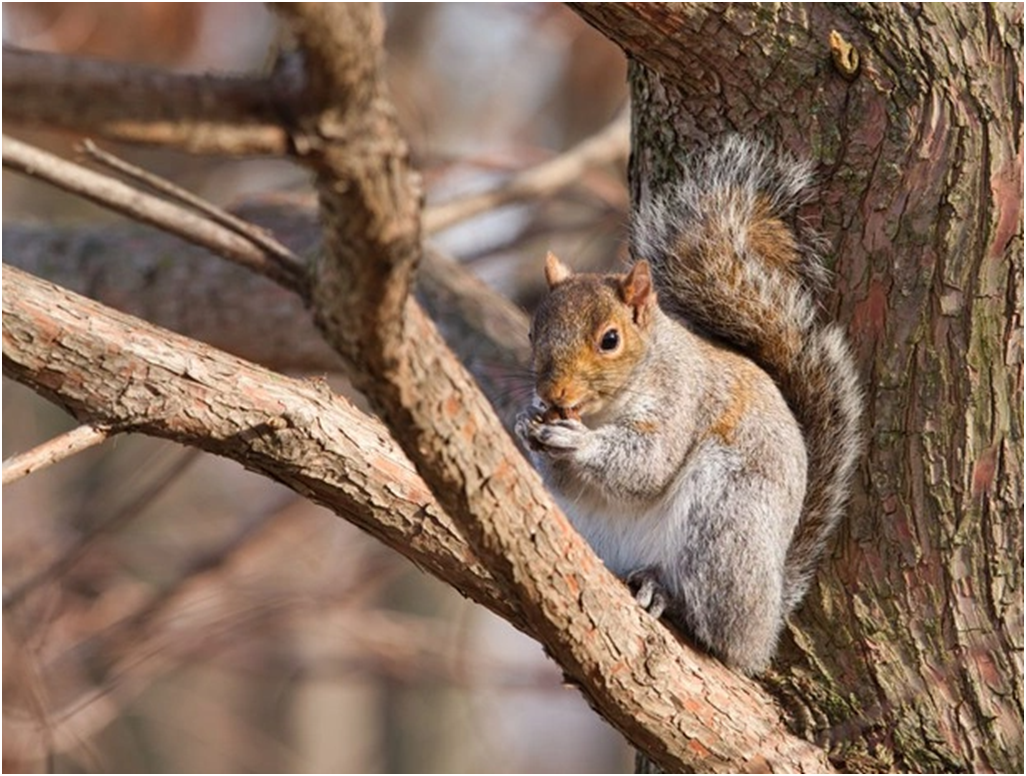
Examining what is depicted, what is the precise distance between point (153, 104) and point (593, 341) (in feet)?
4.99

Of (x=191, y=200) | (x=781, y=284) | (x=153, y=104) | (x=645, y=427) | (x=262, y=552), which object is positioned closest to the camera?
(x=153, y=104)

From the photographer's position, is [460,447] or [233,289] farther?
[233,289]

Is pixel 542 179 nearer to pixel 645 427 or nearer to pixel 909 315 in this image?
pixel 645 427

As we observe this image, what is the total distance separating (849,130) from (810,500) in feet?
1.71

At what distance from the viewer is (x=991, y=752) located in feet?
6.99

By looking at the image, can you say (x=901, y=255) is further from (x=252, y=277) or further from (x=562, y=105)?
(x=562, y=105)

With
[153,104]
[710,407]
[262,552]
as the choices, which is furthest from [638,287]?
[262,552]

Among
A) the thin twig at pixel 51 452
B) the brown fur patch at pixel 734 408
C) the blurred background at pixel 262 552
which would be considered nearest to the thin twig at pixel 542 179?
the blurred background at pixel 262 552

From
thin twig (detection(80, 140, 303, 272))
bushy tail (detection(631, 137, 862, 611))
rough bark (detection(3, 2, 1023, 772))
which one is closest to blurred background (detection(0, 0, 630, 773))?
thin twig (detection(80, 140, 303, 272))

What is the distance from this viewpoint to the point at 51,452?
1.52 meters

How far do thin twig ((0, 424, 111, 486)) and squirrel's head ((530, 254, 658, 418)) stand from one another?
33.5 inches

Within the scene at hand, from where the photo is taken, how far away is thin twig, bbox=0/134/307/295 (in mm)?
2008

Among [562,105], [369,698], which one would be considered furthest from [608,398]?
[369,698]

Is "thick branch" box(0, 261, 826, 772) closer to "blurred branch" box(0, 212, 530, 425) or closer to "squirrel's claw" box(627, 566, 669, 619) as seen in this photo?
"squirrel's claw" box(627, 566, 669, 619)
